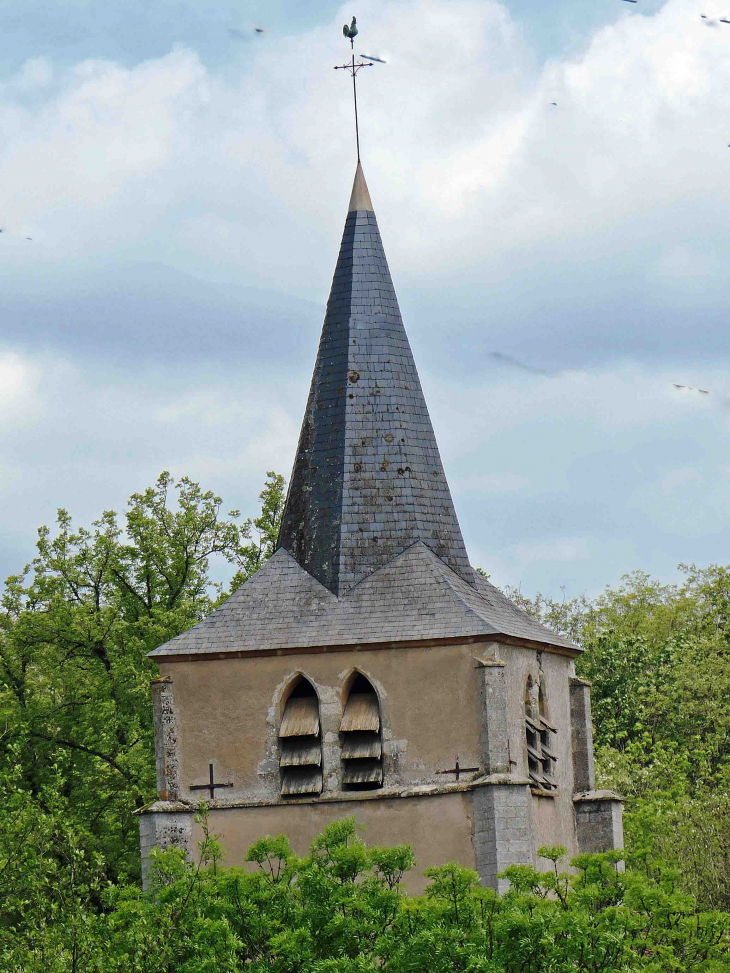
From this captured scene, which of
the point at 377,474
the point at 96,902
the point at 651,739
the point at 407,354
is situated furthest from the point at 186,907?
the point at 651,739

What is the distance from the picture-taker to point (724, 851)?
34.8 m

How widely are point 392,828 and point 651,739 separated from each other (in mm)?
18743

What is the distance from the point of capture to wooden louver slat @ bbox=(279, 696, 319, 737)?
1024 inches

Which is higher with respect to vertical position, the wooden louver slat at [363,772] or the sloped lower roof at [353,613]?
the sloped lower roof at [353,613]

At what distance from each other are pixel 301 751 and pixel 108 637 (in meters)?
11.7

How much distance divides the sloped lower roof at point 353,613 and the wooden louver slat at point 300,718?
2.52 ft

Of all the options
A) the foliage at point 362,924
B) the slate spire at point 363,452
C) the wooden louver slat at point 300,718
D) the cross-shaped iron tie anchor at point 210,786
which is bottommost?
the foliage at point 362,924

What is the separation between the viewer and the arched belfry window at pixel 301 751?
25.9 m

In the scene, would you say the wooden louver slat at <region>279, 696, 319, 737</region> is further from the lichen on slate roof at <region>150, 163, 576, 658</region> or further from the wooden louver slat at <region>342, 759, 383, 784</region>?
the lichen on slate roof at <region>150, 163, 576, 658</region>

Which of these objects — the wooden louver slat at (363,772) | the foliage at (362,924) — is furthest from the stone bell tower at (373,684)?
the foliage at (362,924)

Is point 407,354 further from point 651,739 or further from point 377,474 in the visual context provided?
point 651,739

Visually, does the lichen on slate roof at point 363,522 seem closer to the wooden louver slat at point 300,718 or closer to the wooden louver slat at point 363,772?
the wooden louver slat at point 300,718

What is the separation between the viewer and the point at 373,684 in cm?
2609

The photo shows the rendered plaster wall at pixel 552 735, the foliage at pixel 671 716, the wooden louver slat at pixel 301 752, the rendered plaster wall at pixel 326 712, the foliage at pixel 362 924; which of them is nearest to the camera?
the foliage at pixel 362 924
